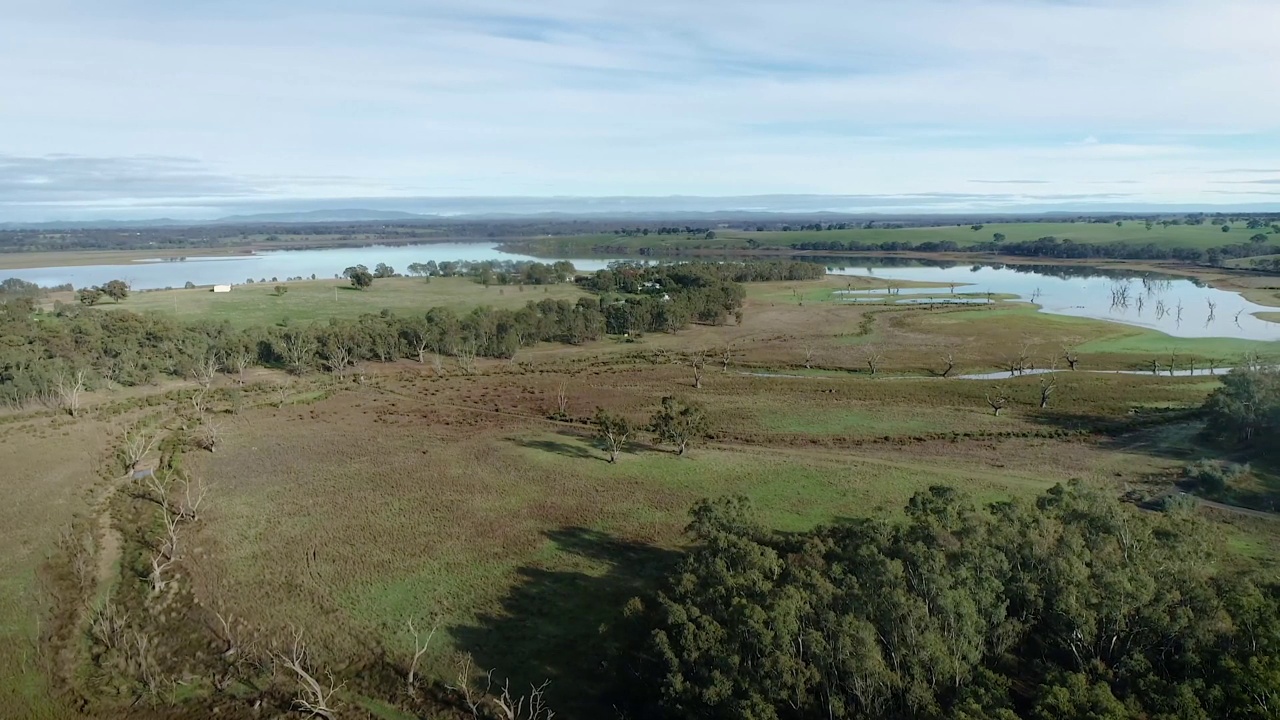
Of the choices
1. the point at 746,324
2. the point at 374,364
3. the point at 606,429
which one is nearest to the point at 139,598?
the point at 606,429

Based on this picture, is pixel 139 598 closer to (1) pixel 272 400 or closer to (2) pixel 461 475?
(2) pixel 461 475

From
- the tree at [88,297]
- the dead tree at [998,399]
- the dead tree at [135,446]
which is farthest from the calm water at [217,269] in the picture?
the dead tree at [998,399]

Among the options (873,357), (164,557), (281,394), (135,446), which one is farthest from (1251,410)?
(281,394)

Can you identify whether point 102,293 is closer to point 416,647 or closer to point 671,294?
point 671,294

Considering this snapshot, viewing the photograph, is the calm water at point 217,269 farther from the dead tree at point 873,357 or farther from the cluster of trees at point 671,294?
the dead tree at point 873,357

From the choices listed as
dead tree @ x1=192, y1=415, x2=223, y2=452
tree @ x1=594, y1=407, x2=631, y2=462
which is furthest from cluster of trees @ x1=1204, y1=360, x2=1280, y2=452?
dead tree @ x1=192, y1=415, x2=223, y2=452

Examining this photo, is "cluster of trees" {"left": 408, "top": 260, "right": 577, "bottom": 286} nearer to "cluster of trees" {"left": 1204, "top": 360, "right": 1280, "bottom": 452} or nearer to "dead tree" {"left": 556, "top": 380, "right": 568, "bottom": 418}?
"dead tree" {"left": 556, "top": 380, "right": 568, "bottom": 418}
